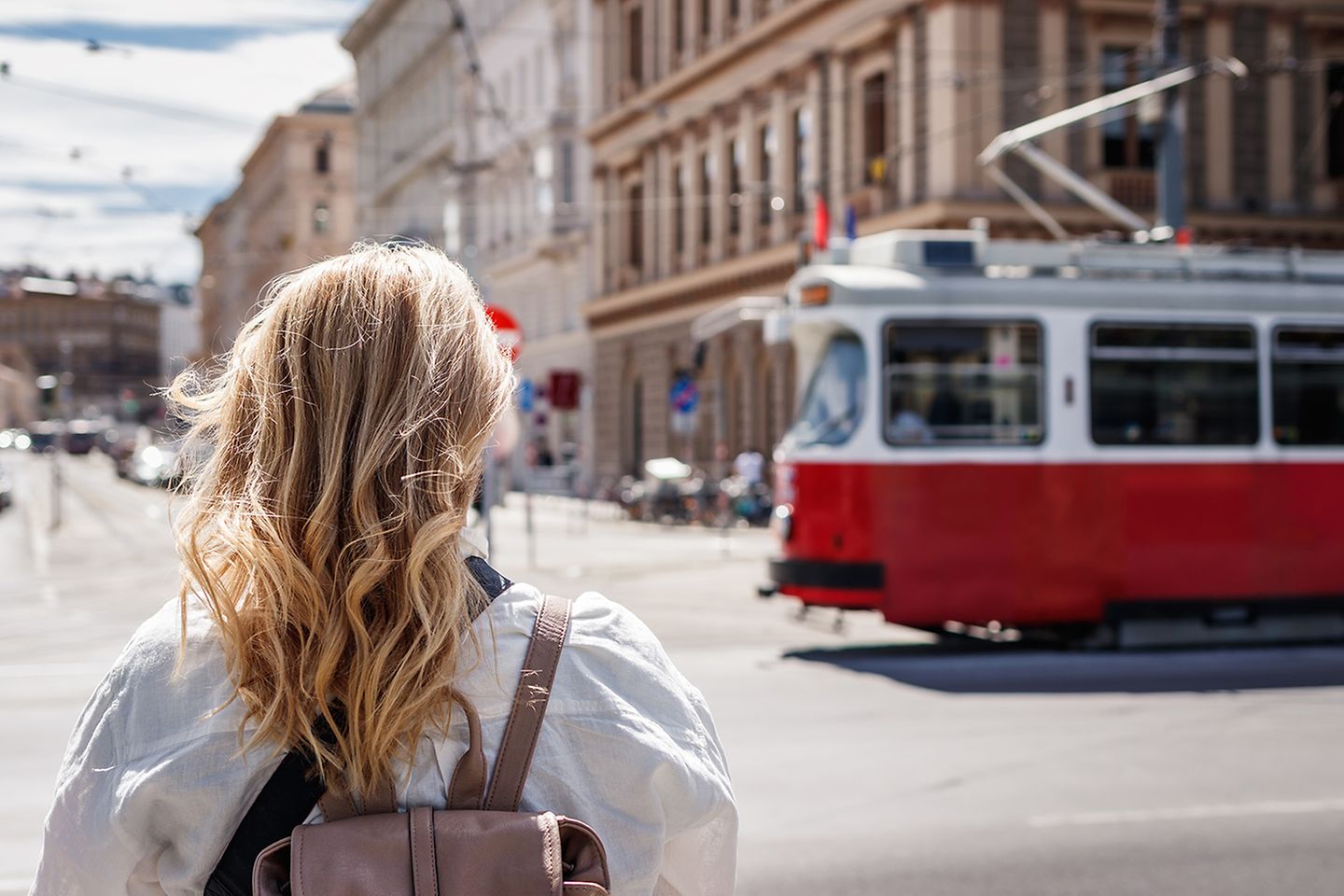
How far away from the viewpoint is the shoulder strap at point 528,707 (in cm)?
175

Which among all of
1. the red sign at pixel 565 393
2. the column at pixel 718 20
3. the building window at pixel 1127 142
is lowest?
the red sign at pixel 565 393

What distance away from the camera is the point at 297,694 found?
1777mm

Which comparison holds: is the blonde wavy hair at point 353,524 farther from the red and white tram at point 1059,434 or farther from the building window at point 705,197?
the building window at point 705,197

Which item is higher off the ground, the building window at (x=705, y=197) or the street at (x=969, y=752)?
the building window at (x=705, y=197)

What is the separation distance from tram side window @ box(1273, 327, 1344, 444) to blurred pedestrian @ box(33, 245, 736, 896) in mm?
12631

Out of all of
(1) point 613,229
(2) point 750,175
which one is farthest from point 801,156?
(1) point 613,229

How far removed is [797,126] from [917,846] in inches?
1243

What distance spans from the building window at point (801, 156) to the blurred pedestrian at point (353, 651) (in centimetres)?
3414

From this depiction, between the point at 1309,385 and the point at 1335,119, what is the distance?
837 inches

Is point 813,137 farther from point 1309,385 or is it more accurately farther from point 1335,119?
point 1309,385

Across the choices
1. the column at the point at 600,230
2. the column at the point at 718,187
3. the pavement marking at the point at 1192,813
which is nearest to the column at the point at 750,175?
the column at the point at 718,187

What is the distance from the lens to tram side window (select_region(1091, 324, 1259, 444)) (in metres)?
13.1

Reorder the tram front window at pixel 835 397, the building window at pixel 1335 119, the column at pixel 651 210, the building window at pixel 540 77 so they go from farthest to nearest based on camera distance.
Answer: the building window at pixel 540 77
the column at pixel 651 210
the building window at pixel 1335 119
the tram front window at pixel 835 397

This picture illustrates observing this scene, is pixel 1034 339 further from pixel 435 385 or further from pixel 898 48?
pixel 898 48
